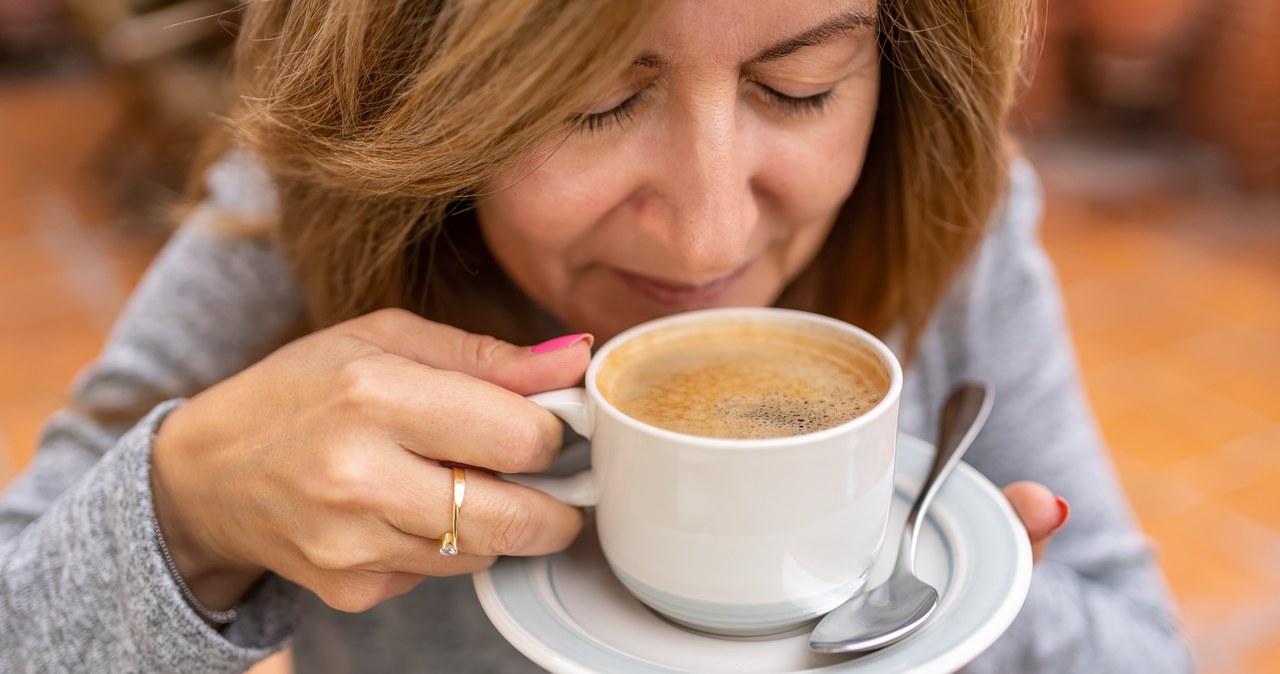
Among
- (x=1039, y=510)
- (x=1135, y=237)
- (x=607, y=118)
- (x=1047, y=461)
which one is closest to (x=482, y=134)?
(x=607, y=118)

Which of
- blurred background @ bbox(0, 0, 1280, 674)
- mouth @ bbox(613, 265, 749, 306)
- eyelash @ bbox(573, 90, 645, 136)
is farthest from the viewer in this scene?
blurred background @ bbox(0, 0, 1280, 674)

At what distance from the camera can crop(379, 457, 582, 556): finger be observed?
2.16ft

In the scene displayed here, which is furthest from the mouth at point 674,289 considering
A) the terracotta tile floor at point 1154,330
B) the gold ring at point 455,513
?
the terracotta tile floor at point 1154,330

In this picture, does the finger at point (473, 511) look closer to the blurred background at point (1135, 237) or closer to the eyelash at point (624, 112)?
Result: the eyelash at point (624, 112)

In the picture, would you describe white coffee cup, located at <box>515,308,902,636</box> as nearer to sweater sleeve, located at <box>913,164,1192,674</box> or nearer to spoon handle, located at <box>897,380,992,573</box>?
spoon handle, located at <box>897,380,992,573</box>

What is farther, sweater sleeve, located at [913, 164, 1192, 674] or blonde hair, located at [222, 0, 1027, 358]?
sweater sleeve, located at [913, 164, 1192, 674]

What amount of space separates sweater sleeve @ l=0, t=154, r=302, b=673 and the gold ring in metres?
0.23

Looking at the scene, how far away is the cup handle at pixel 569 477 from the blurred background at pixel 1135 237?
142cm

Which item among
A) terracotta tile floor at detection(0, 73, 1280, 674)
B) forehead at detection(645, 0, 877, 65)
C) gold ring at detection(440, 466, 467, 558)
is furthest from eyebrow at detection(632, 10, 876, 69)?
terracotta tile floor at detection(0, 73, 1280, 674)

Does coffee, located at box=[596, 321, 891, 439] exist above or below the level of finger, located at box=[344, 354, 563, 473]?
below

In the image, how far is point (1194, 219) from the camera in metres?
3.50

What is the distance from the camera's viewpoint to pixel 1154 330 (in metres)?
2.95

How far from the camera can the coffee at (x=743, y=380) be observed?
734 mm

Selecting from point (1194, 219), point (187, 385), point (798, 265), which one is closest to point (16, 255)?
point (187, 385)
